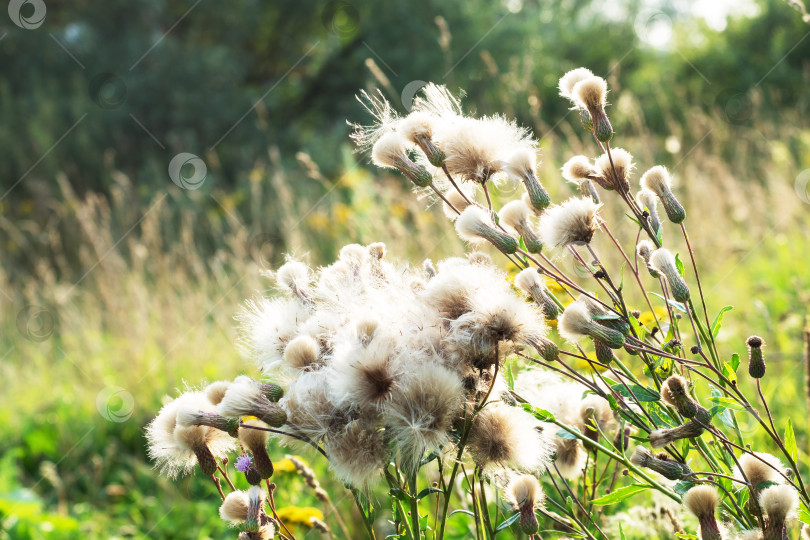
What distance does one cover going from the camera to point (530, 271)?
927mm

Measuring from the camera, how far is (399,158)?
105 centimetres

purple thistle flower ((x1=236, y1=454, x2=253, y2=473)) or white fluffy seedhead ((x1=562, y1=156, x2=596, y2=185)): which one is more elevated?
white fluffy seedhead ((x1=562, y1=156, x2=596, y2=185))

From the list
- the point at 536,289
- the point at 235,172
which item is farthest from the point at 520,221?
the point at 235,172

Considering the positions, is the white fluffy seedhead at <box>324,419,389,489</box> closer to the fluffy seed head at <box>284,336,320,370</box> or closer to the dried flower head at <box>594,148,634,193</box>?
the fluffy seed head at <box>284,336,320,370</box>

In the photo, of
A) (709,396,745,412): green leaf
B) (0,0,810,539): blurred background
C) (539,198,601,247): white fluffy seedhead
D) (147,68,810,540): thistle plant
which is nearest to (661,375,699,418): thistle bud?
(147,68,810,540): thistle plant

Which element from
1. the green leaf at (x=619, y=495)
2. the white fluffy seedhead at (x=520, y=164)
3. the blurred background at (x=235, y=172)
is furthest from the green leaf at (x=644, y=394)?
the blurred background at (x=235, y=172)

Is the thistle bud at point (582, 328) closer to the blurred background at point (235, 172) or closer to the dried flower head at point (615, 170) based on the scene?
the dried flower head at point (615, 170)

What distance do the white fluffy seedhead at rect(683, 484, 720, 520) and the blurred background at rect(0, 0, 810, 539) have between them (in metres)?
1.00

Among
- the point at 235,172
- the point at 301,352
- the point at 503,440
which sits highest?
the point at 235,172

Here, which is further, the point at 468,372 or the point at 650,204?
the point at 650,204

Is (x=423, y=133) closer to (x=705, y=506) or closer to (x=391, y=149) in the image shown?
(x=391, y=149)

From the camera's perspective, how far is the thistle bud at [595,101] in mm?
1041

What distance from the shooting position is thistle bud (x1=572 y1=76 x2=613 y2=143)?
3.42ft

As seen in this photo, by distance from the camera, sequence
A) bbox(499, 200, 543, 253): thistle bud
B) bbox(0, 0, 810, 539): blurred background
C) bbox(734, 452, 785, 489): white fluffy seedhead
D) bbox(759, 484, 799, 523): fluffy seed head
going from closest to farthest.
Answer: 1. bbox(759, 484, 799, 523): fluffy seed head
2. bbox(734, 452, 785, 489): white fluffy seedhead
3. bbox(499, 200, 543, 253): thistle bud
4. bbox(0, 0, 810, 539): blurred background
